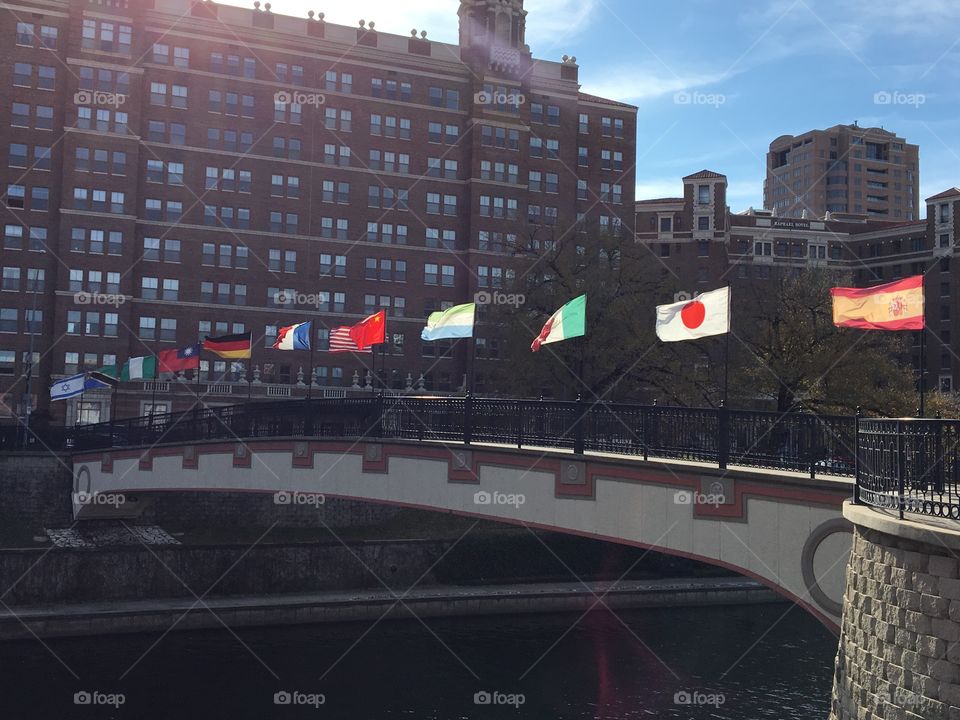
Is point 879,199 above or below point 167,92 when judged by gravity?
above

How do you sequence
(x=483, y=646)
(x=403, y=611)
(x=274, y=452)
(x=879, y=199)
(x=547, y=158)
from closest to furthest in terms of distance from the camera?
1. (x=274, y=452)
2. (x=483, y=646)
3. (x=403, y=611)
4. (x=547, y=158)
5. (x=879, y=199)

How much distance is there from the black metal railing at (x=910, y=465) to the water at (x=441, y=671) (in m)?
17.3

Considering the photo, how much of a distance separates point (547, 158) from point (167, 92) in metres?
30.9

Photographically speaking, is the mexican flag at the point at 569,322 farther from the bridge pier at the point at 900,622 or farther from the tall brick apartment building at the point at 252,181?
the tall brick apartment building at the point at 252,181

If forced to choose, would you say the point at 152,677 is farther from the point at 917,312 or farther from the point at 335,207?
the point at 335,207

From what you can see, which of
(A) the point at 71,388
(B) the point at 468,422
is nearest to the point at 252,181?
(A) the point at 71,388

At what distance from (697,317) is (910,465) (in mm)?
6504

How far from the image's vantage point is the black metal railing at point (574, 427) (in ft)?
52.9

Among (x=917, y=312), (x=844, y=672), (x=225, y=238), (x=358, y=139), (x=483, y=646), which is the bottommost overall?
(x=483, y=646)

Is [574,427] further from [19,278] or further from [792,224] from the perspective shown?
[792,224]

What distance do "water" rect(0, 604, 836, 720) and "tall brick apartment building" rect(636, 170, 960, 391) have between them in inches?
2160

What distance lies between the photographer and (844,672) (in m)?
12.7

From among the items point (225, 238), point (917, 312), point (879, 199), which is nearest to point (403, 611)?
point (917, 312)

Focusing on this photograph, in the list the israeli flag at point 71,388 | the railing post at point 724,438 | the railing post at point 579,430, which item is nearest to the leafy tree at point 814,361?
the railing post at point 579,430
